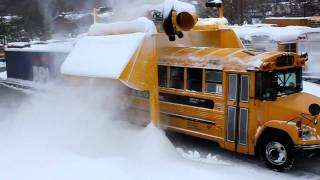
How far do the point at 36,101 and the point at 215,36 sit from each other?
6.48 metres

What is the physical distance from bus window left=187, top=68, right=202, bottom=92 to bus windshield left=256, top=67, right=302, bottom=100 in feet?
4.57

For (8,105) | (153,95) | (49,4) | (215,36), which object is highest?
(49,4)

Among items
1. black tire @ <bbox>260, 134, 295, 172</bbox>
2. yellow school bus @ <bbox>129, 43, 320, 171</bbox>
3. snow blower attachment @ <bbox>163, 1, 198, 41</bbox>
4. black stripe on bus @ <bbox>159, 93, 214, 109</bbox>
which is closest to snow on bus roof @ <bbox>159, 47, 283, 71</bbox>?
yellow school bus @ <bbox>129, 43, 320, 171</bbox>

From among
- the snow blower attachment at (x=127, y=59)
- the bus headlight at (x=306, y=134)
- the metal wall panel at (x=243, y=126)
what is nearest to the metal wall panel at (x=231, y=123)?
the metal wall panel at (x=243, y=126)

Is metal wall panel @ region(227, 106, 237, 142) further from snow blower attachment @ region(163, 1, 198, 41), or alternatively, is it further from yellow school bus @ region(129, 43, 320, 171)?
snow blower attachment @ region(163, 1, 198, 41)

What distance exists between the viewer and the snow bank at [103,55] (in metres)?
9.16

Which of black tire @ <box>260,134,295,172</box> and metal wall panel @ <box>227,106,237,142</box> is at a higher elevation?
metal wall panel @ <box>227,106,237,142</box>

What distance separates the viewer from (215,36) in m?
11.2

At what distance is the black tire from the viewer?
812 cm

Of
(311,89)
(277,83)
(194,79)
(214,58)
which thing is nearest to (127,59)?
(194,79)

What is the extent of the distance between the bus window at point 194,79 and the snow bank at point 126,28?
1065mm

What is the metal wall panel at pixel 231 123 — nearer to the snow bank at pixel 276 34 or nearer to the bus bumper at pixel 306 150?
the bus bumper at pixel 306 150

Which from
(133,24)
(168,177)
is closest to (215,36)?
(133,24)

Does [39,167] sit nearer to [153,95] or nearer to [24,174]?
[24,174]
